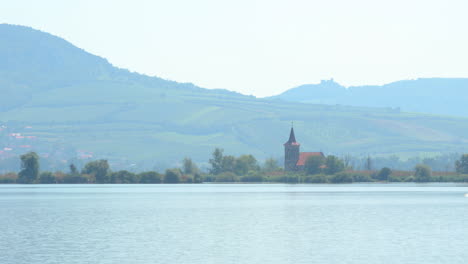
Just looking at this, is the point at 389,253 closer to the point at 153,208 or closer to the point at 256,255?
the point at 256,255

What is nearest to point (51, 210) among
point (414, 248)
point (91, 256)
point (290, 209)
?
point (290, 209)

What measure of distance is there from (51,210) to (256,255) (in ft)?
187

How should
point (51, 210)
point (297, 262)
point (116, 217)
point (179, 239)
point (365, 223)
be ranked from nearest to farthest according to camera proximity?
point (297, 262) → point (179, 239) → point (365, 223) → point (116, 217) → point (51, 210)

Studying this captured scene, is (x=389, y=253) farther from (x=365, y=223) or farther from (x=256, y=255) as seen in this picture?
(x=365, y=223)

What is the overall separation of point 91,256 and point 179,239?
1260cm

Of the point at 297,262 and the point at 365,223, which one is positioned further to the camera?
the point at 365,223

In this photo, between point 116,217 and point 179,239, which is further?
point 116,217

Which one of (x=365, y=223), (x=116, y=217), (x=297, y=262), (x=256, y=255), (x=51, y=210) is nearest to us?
(x=297, y=262)

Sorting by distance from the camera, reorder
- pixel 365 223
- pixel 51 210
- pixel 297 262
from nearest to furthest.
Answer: pixel 297 262
pixel 365 223
pixel 51 210

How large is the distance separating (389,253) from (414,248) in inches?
145

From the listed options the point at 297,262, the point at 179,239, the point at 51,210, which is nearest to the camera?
the point at 297,262

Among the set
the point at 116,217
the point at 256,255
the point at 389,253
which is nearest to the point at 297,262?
the point at 256,255

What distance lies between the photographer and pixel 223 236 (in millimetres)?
71000

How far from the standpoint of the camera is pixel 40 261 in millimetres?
54375
